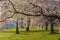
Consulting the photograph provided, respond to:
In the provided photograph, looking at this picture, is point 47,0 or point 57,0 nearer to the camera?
point 57,0

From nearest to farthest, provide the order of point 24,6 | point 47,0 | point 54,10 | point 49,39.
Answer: point 24,6 < point 54,10 < point 47,0 < point 49,39

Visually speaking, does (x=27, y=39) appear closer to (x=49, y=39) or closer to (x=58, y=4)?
(x=49, y=39)

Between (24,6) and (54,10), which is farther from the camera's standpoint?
(54,10)

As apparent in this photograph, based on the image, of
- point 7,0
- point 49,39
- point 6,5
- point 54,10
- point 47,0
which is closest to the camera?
point 7,0

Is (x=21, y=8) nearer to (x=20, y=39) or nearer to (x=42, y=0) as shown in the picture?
(x=42, y=0)

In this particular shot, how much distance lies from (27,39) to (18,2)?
14633mm

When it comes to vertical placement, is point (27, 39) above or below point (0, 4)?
below

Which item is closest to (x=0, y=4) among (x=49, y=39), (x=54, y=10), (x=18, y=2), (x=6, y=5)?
(x=6, y=5)

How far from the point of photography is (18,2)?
48.1 feet

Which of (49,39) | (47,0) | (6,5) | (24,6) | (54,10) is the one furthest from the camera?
(49,39)

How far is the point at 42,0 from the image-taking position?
1669 cm

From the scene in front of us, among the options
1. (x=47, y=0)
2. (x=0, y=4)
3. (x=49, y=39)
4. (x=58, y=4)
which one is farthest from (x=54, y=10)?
(x=49, y=39)

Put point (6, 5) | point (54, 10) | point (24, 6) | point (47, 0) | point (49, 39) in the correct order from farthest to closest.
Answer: point (49, 39) < point (47, 0) < point (54, 10) < point (24, 6) < point (6, 5)

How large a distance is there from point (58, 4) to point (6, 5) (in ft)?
13.4
